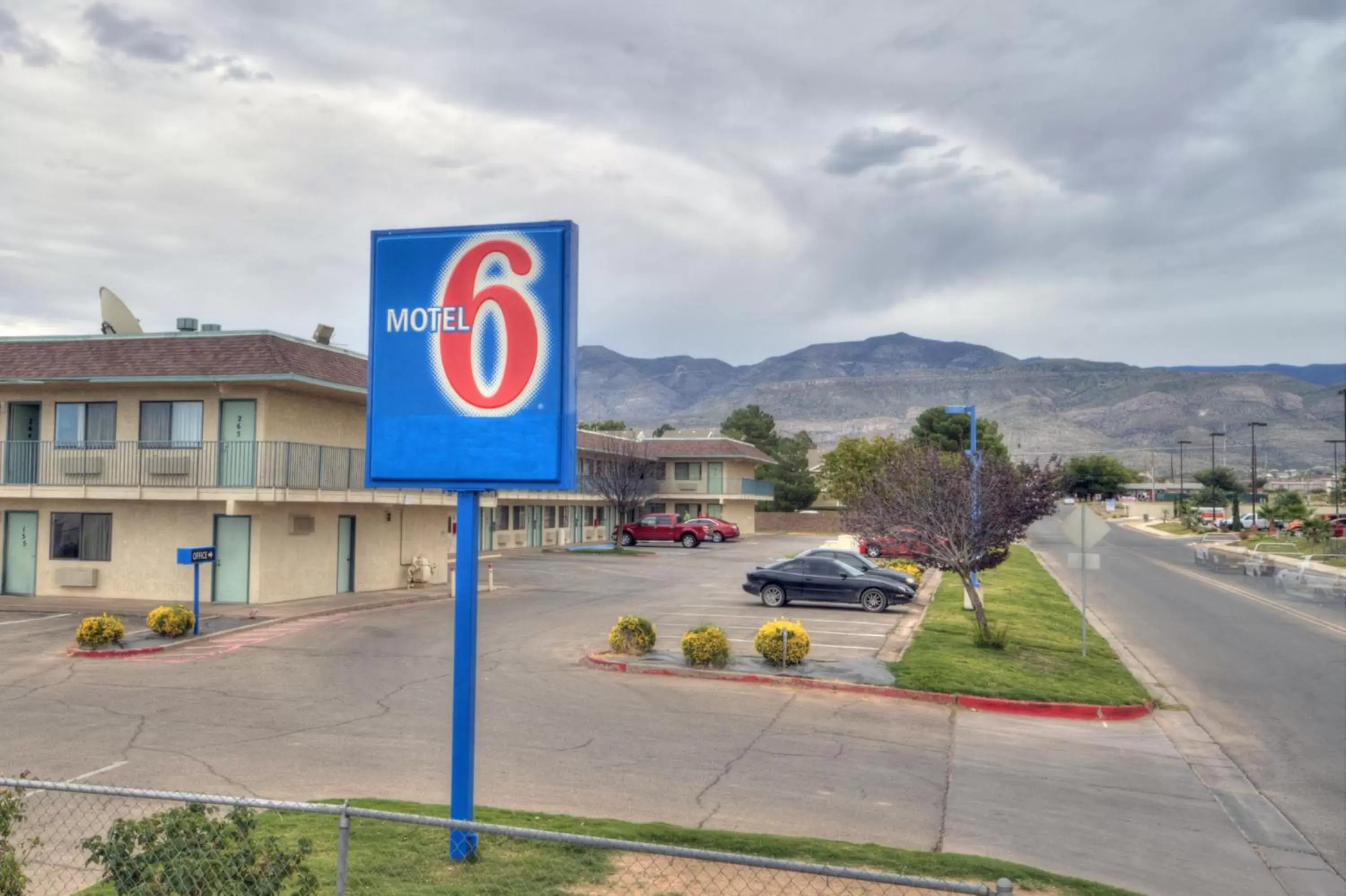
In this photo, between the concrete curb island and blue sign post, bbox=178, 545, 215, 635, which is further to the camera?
blue sign post, bbox=178, 545, 215, 635

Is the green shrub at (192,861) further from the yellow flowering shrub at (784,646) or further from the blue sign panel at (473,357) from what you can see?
the yellow flowering shrub at (784,646)

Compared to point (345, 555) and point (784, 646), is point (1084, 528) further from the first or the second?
point (345, 555)

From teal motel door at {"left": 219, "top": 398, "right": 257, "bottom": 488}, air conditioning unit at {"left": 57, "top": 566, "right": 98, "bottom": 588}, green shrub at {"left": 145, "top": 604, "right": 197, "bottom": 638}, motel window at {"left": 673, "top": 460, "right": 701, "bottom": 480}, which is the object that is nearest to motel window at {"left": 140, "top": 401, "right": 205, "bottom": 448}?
teal motel door at {"left": 219, "top": 398, "right": 257, "bottom": 488}

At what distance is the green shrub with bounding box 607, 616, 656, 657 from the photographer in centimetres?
1902

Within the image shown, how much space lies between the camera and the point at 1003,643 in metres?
20.2

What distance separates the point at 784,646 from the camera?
18.0m

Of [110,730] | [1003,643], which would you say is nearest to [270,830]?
[110,730]

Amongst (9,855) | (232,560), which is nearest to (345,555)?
(232,560)

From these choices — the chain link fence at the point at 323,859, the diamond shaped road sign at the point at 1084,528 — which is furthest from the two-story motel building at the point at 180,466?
the diamond shaped road sign at the point at 1084,528

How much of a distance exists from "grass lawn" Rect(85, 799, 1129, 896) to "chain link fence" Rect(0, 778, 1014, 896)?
19mm

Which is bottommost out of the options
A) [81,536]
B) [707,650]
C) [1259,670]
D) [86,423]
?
[1259,670]

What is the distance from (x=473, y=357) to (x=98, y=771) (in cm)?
676

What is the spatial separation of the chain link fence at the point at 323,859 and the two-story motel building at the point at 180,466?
17096 millimetres

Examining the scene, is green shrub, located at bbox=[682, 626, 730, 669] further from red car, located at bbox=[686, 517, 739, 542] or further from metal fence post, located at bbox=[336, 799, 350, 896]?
red car, located at bbox=[686, 517, 739, 542]
